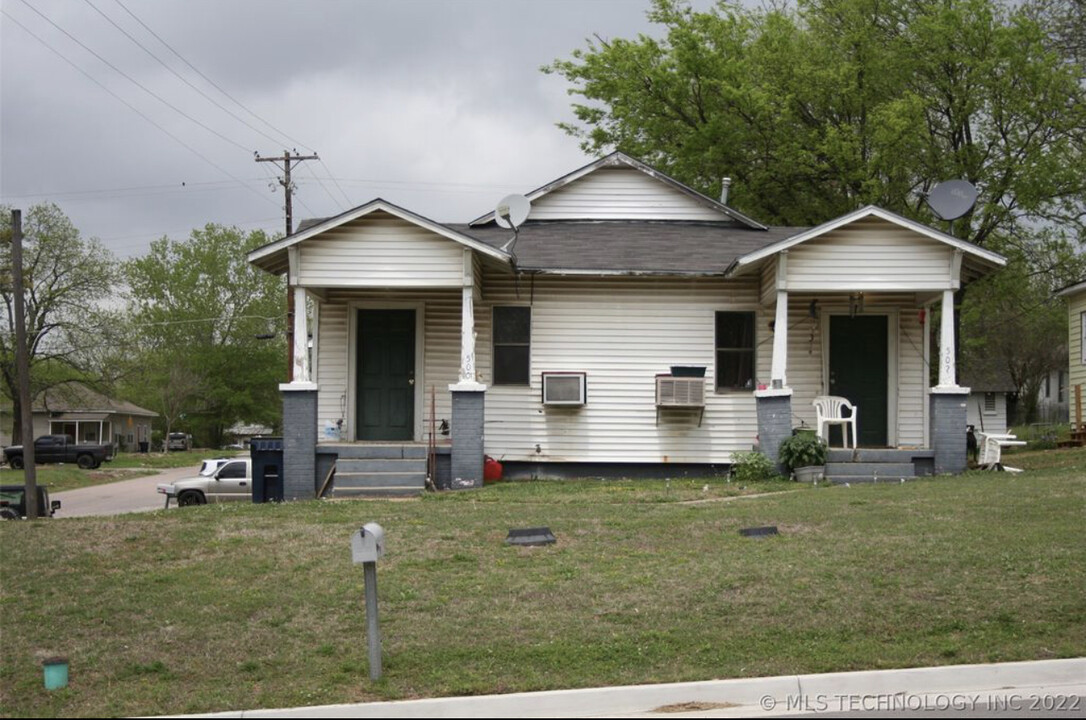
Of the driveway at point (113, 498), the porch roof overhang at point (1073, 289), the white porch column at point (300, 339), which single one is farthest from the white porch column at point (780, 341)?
the driveway at point (113, 498)

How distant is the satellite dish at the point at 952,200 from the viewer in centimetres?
1812

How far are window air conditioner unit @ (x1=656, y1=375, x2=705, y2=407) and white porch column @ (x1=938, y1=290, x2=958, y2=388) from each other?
146 inches

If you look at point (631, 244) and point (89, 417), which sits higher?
point (631, 244)

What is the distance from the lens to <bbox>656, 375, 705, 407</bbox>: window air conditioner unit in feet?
59.8

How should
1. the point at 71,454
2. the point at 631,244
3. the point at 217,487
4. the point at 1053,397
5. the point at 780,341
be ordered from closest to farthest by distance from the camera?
1. the point at 780,341
2. the point at 631,244
3. the point at 217,487
4. the point at 71,454
5. the point at 1053,397

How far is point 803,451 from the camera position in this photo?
17.0m

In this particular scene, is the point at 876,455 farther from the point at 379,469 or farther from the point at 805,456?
the point at 379,469

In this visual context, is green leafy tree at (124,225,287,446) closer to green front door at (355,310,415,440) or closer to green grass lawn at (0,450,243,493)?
green grass lawn at (0,450,243,493)

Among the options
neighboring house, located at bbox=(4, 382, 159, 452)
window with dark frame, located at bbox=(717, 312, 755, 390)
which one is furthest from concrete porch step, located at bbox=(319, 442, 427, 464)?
neighboring house, located at bbox=(4, 382, 159, 452)

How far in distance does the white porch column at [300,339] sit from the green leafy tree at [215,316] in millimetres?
54034

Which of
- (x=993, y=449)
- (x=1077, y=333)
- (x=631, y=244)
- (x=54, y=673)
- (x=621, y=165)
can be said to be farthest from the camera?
(x=1077, y=333)

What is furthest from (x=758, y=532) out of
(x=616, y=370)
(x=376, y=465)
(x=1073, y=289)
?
(x=1073, y=289)

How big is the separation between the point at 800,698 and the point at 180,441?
7442 cm

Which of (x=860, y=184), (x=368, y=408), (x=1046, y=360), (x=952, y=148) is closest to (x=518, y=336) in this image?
(x=368, y=408)
